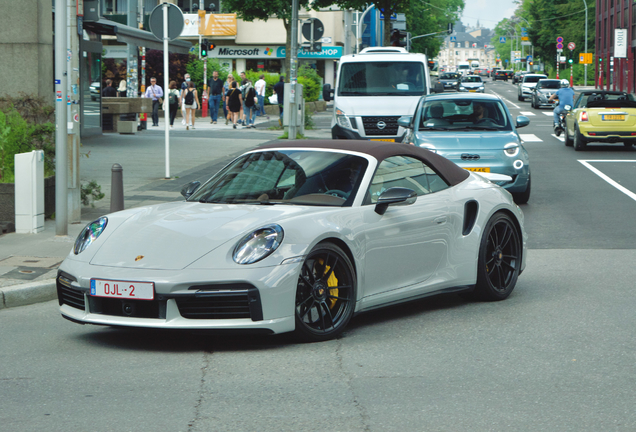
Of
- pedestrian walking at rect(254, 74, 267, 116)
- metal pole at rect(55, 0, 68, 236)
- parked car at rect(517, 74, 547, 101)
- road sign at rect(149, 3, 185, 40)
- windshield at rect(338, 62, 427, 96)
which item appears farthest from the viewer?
parked car at rect(517, 74, 547, 101)

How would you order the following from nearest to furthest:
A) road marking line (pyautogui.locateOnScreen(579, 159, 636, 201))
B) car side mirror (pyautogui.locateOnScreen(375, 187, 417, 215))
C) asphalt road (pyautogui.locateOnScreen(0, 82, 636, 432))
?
asphalt road (pyautogui.locateOnScreen(0, 82, 636, 432)) → car side mirror (pyautogui.locateOnScreen(375, 187, 417, 215)) → road marking line (pyautogui.locateOnScreen(579, 159, 636, 201))

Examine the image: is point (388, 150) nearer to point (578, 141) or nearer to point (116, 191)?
point (116, 191)

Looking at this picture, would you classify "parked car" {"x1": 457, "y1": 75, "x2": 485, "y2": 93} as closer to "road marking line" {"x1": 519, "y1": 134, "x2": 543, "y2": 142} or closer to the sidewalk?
the sidewalk

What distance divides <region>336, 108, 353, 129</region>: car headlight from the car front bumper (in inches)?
579

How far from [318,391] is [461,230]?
251cm

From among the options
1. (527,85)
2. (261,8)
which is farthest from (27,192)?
(527,85)

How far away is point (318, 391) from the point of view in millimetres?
4590

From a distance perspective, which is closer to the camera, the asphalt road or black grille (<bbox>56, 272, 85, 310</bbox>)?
the asphalt road

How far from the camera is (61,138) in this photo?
30.5 ft

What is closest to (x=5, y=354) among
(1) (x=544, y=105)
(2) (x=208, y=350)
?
(2) (x=208, y=350)

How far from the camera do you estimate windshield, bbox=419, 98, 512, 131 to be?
45.3ft

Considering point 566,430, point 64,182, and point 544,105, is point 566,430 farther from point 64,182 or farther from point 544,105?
point 544,105

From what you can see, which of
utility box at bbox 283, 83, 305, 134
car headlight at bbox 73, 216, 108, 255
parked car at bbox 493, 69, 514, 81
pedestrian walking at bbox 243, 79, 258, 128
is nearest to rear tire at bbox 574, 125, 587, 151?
utility box at bbox 283, 83, 305, 134

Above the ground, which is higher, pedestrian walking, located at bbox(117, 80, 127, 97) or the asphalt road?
pedestrian walking, located at bbox(117, 80, 127, 97)
